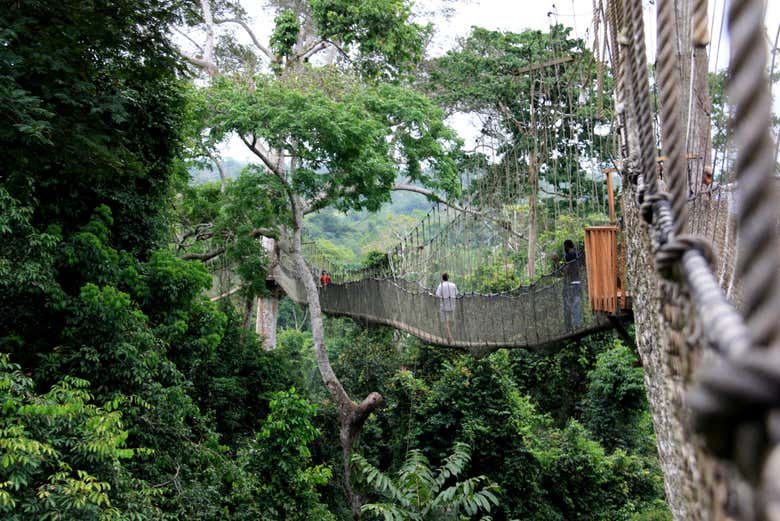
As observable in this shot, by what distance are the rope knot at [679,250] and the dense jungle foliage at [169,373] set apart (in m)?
2.75

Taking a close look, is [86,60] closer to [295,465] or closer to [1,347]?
[1,347]

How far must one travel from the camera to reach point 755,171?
1.32ft

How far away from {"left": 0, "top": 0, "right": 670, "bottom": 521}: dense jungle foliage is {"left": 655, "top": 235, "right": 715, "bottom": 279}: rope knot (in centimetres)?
275

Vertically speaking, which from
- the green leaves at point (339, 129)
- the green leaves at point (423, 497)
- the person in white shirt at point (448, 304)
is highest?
the green leaves at point (339, 129)

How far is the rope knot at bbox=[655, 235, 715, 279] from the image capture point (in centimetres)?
76

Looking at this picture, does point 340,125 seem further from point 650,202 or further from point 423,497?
point 650,202

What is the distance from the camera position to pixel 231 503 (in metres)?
4.96

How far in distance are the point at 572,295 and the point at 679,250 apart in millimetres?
3669

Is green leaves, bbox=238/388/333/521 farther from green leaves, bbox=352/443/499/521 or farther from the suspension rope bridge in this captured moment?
the suspension rope bridge

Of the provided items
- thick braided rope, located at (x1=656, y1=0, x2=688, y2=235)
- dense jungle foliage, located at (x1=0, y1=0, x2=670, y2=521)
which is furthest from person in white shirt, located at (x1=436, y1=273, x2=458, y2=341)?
thick braided rope, located at (x1=656, y1=0, x2=688, y2=235)

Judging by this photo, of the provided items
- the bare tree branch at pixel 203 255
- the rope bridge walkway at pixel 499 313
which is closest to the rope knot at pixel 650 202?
the rope bridge walkway at pixel 499 313

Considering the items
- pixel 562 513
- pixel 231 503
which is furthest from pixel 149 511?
pixel 562 513

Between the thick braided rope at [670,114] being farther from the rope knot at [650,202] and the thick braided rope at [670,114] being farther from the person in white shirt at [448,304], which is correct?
the person in white shirt at [448,304]

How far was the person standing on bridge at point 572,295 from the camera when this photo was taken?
4312mm
